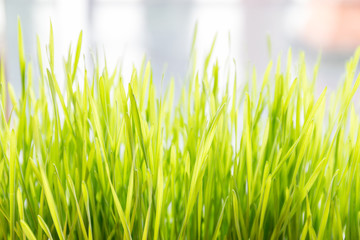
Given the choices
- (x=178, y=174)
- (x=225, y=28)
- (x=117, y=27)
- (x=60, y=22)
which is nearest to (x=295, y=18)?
(x=225, y=28)

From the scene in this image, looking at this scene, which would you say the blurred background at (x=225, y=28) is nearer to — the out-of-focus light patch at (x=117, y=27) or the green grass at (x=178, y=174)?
the out-of-focus light patch at (x=117, y=27)

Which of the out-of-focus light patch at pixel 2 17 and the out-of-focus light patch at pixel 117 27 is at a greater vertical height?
the out-of-focus light patch at pixel 2 17

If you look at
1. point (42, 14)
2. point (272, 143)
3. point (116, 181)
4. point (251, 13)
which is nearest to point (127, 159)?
point (116, 181)

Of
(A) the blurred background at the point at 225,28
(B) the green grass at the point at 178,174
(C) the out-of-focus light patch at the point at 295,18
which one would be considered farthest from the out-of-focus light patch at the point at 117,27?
(B) the green grass at the point at 178,174

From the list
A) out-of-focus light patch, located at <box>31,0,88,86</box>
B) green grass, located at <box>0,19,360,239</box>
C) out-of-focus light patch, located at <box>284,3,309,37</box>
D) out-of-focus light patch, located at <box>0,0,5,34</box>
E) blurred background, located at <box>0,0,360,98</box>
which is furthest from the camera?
out-of-focus light patch, located at <box>284,3,309,37</box>

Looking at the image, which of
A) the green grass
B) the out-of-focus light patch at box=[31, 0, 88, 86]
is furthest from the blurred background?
the green grass

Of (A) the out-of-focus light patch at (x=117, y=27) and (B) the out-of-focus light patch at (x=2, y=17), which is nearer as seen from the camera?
(B) the out-of-focus light patch at (x=2, y=17)

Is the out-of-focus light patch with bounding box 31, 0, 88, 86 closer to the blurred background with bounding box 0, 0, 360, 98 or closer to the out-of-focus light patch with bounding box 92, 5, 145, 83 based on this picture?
the blurred background with bounding box 0, 0, 360, 98

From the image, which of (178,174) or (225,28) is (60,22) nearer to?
(225,28)

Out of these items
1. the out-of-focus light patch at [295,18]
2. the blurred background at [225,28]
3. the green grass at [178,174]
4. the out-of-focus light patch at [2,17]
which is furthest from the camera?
the out-of-focus light patch at [295,18]

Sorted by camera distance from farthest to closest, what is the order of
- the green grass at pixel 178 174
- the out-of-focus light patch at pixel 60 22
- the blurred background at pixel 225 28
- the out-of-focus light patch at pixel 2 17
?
the blurred background at pixel 225 28 → the out-of-focus light patch at pixel 60 22 → the out-of-focus light patch at pixel 2 17 → the green grass at pixel 178 174

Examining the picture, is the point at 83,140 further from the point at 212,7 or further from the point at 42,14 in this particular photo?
the point at 212,7

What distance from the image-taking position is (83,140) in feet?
1.10

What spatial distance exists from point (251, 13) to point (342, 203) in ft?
5.46
